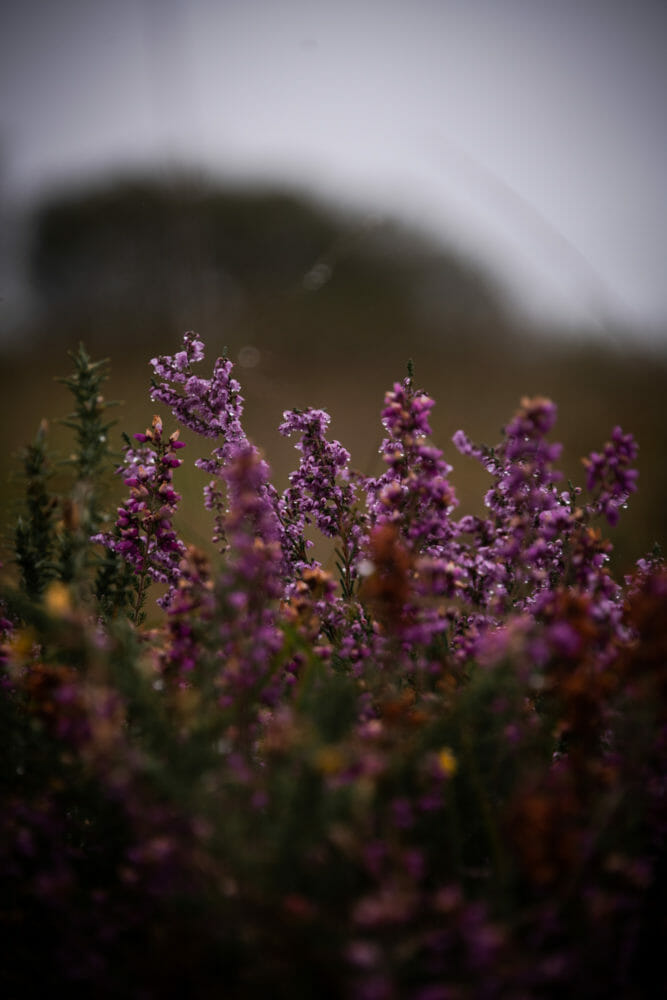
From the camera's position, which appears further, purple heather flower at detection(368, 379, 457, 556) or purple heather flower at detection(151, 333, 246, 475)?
purple heather flower at detection(151, 333, 246, 475)

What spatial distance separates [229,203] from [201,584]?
3258 mm

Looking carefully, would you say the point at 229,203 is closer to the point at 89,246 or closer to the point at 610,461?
the point at 89,246

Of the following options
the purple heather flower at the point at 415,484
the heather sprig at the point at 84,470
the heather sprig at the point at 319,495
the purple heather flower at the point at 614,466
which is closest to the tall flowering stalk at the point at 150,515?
the heather sprig at the point at 84,470

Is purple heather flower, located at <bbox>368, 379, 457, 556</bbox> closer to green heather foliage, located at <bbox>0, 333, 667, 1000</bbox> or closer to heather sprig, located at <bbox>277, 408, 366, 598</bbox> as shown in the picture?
green heather foliage, located at <bbox>0, 333, 667, 1000</bbox>

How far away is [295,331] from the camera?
3.79 metres

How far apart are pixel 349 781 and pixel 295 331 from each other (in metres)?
3.38

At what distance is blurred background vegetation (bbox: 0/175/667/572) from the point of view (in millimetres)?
3061

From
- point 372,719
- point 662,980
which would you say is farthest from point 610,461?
point 662,980

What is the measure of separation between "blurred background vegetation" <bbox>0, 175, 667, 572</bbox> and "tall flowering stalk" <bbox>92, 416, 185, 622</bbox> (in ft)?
3.35

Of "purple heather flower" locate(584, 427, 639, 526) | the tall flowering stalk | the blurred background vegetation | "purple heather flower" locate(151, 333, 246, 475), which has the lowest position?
"purple heather flower" locate(584, 427, 639, 526)

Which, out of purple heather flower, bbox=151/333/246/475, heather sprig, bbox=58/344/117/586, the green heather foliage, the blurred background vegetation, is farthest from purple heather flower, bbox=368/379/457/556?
the blurred background vegetation

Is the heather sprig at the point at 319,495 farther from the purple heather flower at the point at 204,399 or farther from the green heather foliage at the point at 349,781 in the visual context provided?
the green heather foliage at the point at 349,781

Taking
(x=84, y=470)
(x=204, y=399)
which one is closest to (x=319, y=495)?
(x=204, y=399)

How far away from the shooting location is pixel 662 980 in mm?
757
